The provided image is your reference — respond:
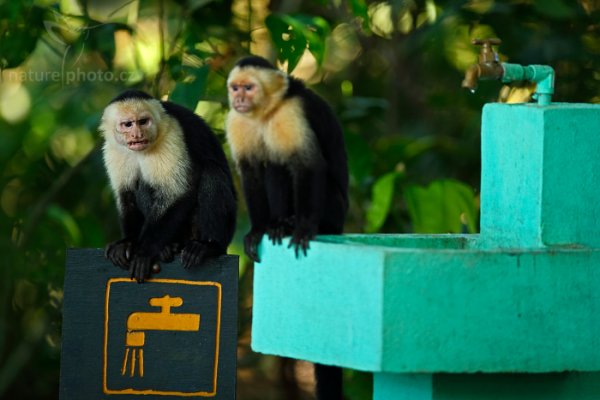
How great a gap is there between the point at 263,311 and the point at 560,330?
90 cm

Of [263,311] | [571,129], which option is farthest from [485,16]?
[263,311]

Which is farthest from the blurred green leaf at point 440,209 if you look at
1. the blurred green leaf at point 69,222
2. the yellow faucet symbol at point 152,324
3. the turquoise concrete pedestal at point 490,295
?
the yellow faucet symbol at point 152,324

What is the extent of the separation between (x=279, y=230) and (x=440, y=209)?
1732mm

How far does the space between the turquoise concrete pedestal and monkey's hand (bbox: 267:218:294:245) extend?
42 millimetres

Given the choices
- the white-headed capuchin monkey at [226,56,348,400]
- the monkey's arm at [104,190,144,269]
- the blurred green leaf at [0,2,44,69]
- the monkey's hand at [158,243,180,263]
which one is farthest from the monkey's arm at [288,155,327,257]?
the blurred green leaf at [0,2,44,69]

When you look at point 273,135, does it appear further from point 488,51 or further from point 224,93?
point 224,93

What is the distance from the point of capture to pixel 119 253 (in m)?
3.79

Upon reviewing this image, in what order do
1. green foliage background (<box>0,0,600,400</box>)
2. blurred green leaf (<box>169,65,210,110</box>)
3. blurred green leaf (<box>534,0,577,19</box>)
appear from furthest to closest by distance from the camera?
blurred green leaf (<box>534,0,577,19</box>) < green foliage background (<box>0,0,600,400</box>) < blurred green leaf (<box>169,65,210,110</box>)

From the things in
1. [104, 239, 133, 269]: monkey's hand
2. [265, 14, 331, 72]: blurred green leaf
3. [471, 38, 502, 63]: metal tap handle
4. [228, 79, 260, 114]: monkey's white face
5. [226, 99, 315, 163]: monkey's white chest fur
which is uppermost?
[265, 14, 331, 72]: blurred green leaf

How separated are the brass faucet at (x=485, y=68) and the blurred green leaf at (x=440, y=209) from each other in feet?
5.58

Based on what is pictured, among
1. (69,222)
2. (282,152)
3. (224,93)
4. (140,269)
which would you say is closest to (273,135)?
(282,152)

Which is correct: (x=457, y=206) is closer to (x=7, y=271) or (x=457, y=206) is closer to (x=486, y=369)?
(x=486, y=369)

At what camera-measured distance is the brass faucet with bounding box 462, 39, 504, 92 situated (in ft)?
11.2

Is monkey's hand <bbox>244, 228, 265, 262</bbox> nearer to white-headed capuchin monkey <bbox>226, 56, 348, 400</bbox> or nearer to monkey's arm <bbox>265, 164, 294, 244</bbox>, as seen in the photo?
white-headed capuchin monkey <bbox>226, 56, 348, 400</bbox>
